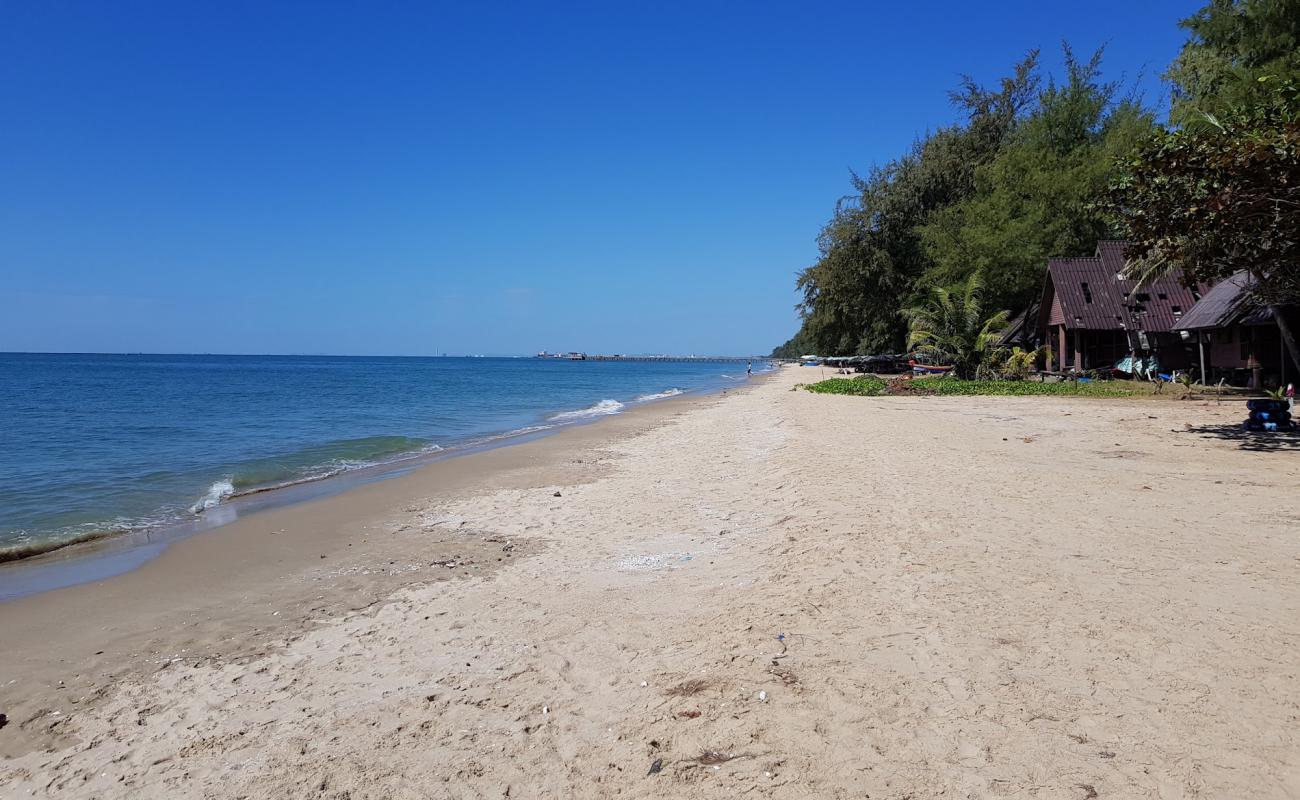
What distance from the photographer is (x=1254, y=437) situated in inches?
487

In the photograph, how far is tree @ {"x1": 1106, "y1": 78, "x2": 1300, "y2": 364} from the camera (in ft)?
34.6

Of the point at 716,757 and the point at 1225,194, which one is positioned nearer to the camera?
the point at 716,757

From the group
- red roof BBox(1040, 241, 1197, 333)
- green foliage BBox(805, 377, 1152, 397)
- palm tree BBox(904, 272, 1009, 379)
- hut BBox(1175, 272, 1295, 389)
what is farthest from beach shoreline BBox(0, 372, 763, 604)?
red roof BBox(1040, 241, 1197, 333)

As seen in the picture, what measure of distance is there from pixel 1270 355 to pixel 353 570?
2700 cm

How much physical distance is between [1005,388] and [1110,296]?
8092mm

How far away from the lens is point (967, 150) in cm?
4759

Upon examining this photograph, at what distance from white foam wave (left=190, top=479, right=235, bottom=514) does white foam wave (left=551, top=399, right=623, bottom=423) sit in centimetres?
1462

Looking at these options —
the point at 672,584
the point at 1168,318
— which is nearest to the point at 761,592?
the point at 672,584

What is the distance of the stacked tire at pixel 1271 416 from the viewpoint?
12805mm

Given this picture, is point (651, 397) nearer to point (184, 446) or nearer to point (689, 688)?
point (184, 446)

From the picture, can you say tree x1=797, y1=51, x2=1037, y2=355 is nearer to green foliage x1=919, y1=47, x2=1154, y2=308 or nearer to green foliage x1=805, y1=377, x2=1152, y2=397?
green foliage x1=919, y1=47, x2=1154, y2=308

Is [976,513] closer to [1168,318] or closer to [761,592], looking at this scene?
[761,592]

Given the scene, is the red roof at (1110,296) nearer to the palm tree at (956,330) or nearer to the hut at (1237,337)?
the hut at (1237,337)

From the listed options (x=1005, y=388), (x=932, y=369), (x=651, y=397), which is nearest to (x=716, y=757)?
(x=1005, y=388)
